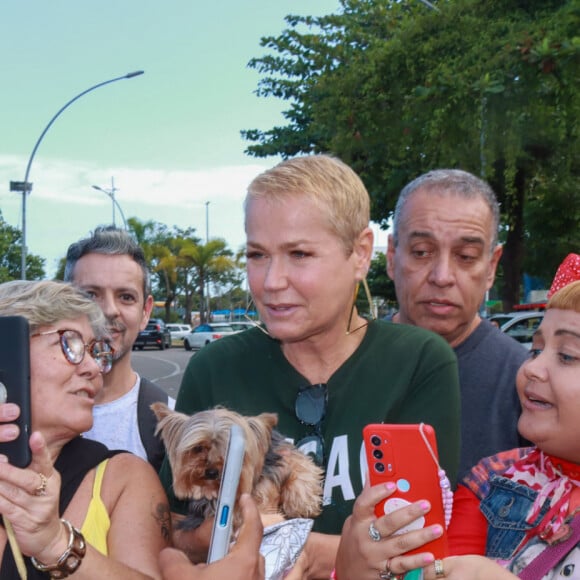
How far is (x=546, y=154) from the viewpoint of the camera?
16531mm

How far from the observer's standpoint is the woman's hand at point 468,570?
1856 mm

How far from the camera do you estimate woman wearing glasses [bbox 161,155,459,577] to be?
222 cm

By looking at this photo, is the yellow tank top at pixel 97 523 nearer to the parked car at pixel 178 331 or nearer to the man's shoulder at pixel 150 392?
the man's shoulder at pixel 150 392

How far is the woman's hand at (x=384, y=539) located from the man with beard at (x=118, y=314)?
6.01 feet

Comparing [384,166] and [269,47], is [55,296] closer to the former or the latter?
[384,166]

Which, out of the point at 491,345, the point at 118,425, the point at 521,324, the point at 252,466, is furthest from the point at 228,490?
the point at 521,324

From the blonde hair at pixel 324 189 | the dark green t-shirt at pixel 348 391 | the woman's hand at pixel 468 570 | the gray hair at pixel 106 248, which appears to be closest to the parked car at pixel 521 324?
the gray hair at pixel 106 248

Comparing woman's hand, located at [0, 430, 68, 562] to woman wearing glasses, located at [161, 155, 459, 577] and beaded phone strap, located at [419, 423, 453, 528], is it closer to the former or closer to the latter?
woman wearing glasses, located at [161, 155, 459, 577]

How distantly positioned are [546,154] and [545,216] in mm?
4061

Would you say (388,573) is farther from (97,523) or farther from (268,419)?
(97,523)

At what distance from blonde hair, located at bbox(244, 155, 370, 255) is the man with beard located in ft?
5.58

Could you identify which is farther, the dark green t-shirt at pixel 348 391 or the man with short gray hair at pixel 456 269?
the man with short gray hair at pixel 456 269

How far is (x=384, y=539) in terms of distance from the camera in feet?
6.07

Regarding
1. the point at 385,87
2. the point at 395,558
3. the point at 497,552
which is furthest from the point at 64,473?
the point at 385,87
